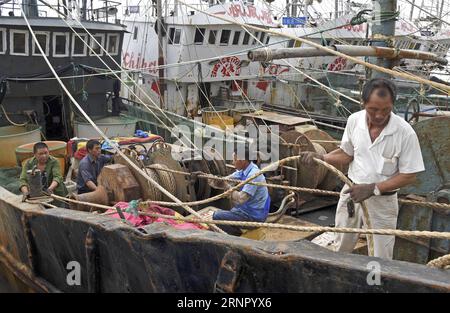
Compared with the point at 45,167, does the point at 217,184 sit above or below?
below

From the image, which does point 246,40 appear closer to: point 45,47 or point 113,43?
point 113,43

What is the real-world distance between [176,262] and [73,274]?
4.56 feet

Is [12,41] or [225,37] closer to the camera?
[12,41]

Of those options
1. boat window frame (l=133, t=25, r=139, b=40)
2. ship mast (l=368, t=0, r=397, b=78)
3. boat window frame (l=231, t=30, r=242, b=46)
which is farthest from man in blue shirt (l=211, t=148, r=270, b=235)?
boat window frame (l=133, t=25, r=139, b=40)

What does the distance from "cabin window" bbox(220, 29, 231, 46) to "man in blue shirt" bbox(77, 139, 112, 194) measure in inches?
518

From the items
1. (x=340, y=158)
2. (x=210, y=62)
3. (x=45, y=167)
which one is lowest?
(x=45, y=167)

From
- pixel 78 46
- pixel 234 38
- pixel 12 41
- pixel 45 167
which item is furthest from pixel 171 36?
pixel 45 167

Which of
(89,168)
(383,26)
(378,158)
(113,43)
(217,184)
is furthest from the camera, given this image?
(113,43)

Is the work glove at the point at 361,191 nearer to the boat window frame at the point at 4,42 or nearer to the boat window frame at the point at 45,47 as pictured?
the boat window frame at the point at 4,42

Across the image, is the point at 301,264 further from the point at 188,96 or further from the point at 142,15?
the point at 142,15

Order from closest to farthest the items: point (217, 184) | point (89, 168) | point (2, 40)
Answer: point (89, 168) → point (217, 184) → point (2, 40)

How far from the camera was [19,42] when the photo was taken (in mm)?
12102
